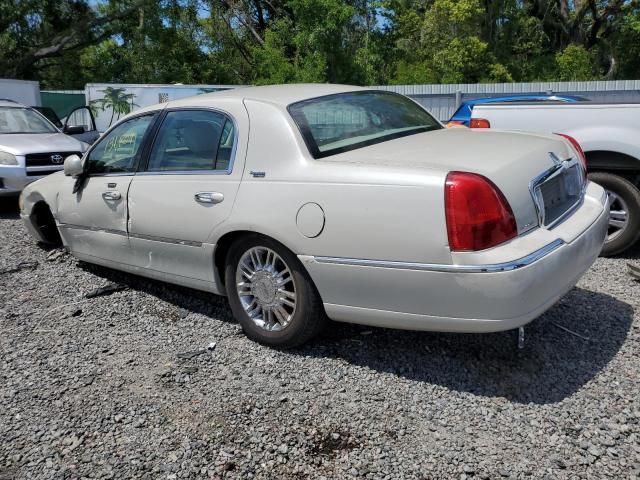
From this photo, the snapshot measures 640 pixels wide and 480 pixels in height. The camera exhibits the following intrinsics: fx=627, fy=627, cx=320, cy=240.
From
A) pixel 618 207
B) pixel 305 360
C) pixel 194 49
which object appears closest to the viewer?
pixel 305 360

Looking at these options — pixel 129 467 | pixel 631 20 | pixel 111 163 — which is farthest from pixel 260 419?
pixel 631 20

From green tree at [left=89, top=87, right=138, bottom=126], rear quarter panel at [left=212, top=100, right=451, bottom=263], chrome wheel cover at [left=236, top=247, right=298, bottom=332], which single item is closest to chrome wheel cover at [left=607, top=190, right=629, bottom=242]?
rear quarter panel at [left=212, top=100, right=451, bottom=263]

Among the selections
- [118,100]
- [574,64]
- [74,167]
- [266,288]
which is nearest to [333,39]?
[574,64]

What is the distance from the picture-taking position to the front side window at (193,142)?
3992 millimetres

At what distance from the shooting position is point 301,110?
3871 mm

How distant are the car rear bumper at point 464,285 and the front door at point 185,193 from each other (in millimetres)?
827

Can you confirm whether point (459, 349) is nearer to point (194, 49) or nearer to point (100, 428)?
point (100, 428)

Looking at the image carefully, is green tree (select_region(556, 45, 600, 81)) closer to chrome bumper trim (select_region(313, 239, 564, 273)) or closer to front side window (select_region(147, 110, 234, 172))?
front side window (select_region(147, 110, 234, 172))

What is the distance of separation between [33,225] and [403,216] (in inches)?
174

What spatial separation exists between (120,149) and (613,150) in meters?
4.05

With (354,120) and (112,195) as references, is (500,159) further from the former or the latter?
(112,195)

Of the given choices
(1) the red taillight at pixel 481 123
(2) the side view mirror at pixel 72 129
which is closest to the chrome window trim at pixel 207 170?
(1) the red taillight at pixel 481 123

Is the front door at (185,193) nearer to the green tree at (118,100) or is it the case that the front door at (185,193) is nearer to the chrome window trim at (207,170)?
the chrome window trim at (207,170)

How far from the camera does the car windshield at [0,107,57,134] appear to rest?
9695 millimetres
